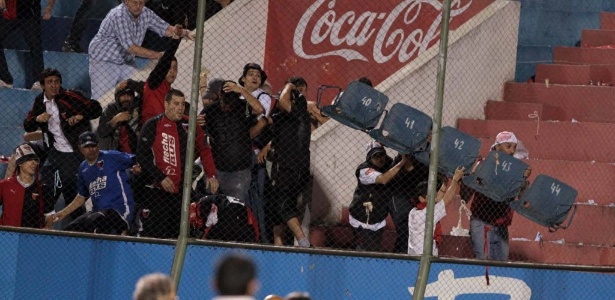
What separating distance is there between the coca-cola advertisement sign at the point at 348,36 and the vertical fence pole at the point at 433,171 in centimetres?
323

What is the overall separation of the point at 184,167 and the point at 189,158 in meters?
0.69

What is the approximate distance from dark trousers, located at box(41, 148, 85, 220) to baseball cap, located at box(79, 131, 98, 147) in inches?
20.6

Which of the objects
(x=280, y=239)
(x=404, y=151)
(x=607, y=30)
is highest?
(x=607, y=30)

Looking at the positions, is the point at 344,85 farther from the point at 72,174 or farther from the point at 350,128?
the point at 72,174

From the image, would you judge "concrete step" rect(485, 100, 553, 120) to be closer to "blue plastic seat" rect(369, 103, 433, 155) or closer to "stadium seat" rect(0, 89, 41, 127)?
"blue plastic seat" rect(369, 103, 433, 155)

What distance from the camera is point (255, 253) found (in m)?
11.9

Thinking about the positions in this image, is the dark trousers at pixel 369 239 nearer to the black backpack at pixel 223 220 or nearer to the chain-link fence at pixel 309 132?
the chain-link fence at pixel 309 132

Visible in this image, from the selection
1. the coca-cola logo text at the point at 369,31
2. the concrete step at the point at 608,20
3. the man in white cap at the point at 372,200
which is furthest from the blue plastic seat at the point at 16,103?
the concrete step at the point at 608,20

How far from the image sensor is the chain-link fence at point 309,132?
1256 centimetres

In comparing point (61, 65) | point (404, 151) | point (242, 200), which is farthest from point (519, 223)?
point (61, 65)

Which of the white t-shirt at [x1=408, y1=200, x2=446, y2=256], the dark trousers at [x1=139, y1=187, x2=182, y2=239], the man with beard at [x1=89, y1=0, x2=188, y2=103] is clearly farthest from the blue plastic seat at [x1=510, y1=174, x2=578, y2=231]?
the man with beard at [x1=89, y1=0, x2=188, y2=103]

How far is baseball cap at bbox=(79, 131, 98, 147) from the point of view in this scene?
12.8 metres

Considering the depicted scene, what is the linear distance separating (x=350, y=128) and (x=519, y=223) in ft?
5.97

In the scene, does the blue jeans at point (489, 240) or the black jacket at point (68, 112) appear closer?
the blue jeans at point (489, 240)
